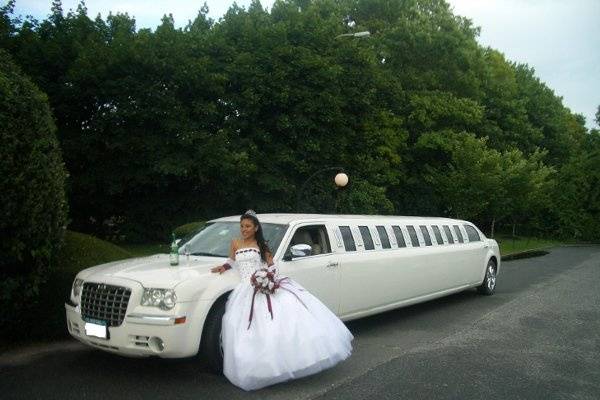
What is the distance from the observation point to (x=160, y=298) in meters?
5.70

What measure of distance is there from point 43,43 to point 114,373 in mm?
17695

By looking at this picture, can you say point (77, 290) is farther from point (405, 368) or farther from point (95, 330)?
point (405, 368)

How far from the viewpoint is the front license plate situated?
578cm

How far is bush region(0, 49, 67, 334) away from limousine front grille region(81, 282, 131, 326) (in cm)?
106

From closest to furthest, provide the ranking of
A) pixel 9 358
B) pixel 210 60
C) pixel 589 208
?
pixel 9 358, pixel 210 60, pixel 589 208

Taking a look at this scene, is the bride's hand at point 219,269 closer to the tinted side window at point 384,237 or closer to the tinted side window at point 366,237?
the tinted side window at point 366,237

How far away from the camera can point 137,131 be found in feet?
69.5

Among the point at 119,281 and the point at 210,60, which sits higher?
the point at 210,60

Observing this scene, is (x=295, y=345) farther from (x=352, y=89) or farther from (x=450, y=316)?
(x=352, y=89)

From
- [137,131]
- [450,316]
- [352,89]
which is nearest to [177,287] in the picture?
[450,316]

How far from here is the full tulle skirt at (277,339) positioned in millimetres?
5352

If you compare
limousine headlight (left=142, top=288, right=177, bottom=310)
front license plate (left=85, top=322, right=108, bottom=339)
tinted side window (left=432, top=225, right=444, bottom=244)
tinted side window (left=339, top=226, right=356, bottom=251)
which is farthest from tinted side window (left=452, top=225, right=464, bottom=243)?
front license plate (left=85, top=322, right=108, bottom=339)

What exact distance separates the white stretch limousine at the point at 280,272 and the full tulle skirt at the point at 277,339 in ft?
1.37

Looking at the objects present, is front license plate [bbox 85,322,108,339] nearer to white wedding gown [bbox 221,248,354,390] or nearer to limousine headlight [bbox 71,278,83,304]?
limousine headlight [bbox 71,278,83,304]
